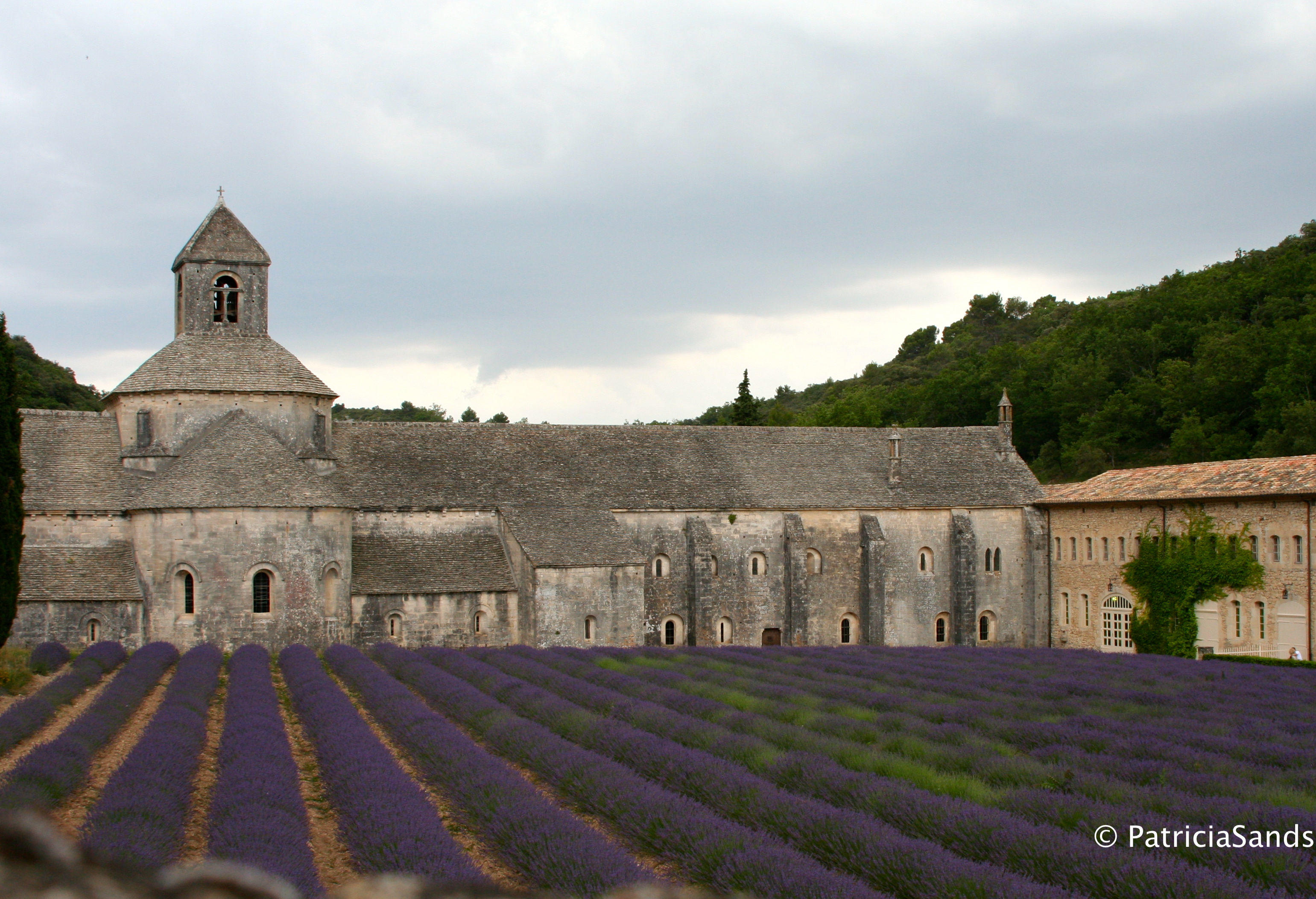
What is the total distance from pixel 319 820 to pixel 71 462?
86.1ft

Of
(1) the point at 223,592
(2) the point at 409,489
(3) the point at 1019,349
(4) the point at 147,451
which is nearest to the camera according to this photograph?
(1) the point at 223,592

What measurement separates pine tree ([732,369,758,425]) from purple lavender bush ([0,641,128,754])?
46.2 metres

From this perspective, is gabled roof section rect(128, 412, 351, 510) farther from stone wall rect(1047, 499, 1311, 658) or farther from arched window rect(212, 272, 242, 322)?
stone wall rect(1047, 499, 1311, 658)

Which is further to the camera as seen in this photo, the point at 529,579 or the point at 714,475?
the point at 714,475

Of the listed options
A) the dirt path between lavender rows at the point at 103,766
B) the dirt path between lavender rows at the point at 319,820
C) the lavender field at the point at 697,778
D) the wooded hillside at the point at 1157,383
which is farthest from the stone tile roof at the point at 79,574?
the wooded hillside at the point at 1157,383

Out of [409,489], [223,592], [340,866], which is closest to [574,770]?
[340,866]

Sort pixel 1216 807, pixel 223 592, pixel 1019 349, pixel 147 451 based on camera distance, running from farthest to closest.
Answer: pixel 1019 349
pixel 147 451
pixel 223 592
pixel 1216 807

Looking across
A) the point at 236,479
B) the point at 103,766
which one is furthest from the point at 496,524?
the point at 103,766

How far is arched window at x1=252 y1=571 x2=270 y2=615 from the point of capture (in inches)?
1304

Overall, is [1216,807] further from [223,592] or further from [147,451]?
[147,451]

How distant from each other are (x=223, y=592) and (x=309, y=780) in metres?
18.1

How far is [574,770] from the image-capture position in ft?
48.2

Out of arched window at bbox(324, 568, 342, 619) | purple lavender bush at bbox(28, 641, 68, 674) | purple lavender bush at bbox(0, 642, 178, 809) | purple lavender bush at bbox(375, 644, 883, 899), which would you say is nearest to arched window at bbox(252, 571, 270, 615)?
arched window at bbox(324, 568, 342, 619)

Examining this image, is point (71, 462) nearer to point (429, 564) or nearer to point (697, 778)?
point (429, 564)
